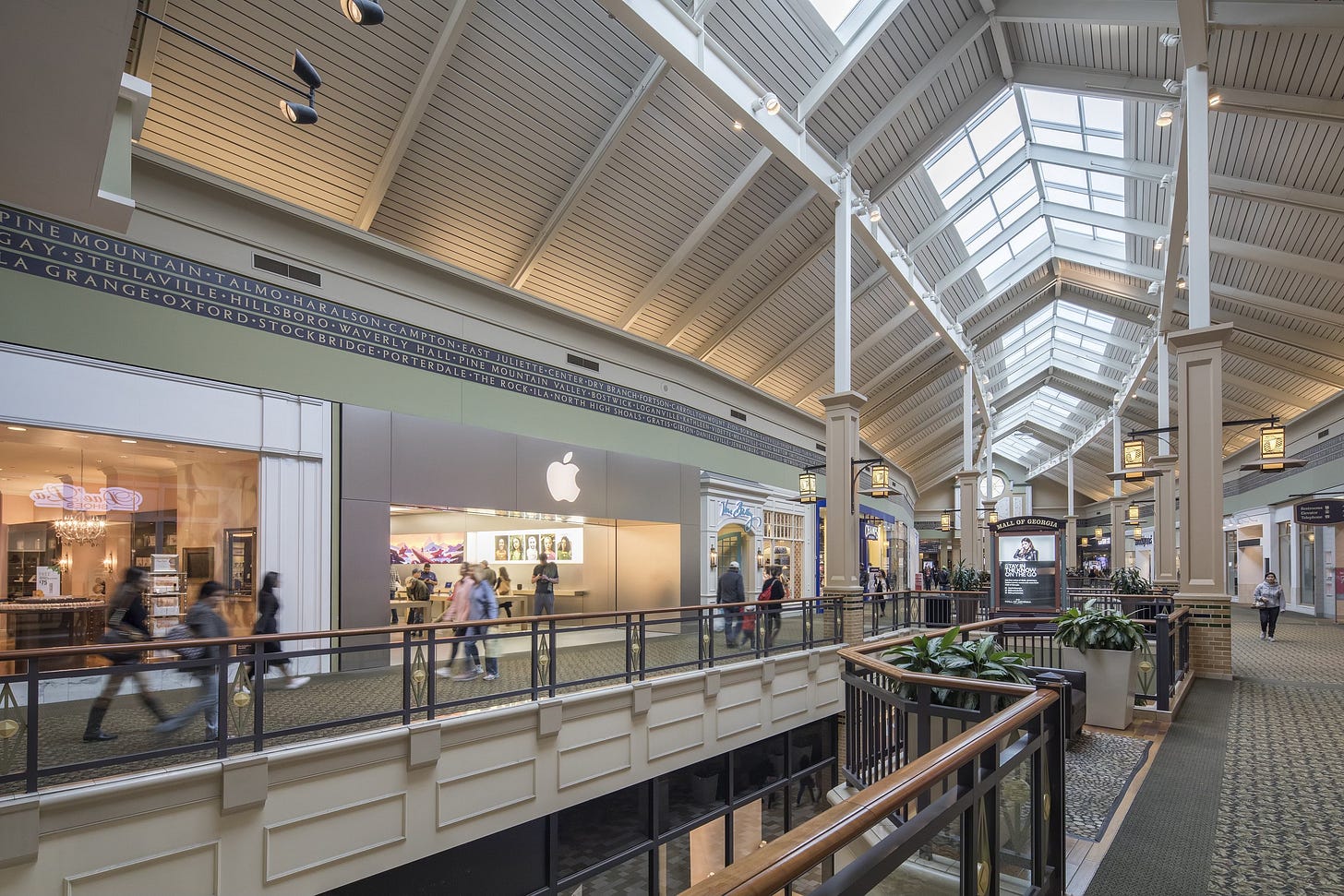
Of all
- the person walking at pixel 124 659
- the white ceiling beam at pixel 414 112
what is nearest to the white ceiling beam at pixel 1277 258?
the white ceiling beam at pixel 414 112

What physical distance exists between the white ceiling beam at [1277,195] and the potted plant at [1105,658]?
341 inches

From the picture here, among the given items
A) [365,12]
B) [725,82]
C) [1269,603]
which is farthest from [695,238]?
[1269,603]

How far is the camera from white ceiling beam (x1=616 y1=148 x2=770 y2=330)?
11.7 m

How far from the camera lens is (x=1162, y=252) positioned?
51.3 feet

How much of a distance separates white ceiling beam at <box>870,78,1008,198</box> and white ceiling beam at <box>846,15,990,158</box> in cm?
116

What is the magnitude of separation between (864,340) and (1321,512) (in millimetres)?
11495

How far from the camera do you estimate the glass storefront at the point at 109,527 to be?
6508 millimetres

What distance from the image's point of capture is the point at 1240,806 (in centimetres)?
403

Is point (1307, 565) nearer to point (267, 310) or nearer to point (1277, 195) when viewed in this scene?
point (1277, 195)

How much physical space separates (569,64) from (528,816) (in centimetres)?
857

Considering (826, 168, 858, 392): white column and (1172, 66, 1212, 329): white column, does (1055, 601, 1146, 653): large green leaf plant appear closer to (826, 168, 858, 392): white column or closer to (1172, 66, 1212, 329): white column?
(1172, 66, 1212, 329): white column

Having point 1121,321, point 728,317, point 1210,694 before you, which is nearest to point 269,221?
point 728,317

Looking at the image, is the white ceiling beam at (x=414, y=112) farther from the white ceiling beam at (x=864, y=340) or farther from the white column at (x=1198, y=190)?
the white ceiling beam at (x=864, y=340)

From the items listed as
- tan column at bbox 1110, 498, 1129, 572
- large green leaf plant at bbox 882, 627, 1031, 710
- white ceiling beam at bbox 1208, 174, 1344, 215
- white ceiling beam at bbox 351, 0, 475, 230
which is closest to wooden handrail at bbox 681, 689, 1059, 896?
large green leaf plant at bbox 882, 627, 1031, 710
